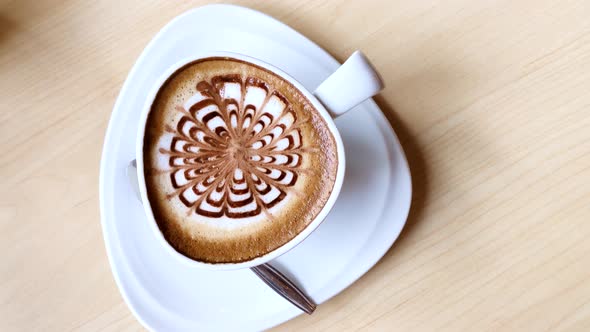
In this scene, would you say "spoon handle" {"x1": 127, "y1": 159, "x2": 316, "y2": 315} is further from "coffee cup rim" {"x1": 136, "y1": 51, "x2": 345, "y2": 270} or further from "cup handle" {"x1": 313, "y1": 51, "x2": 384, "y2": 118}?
A: "cup handle" {"x1": 313, "y1": 51, "x2": 384, "y2": 118}

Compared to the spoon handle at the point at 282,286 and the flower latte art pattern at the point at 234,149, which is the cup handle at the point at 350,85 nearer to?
the flower latte art pattern at the point at 234,149

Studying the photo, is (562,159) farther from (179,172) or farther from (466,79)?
(179,172)

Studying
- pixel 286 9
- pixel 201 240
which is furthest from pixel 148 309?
pixel 286 9

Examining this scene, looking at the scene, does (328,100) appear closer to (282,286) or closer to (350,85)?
(350,85)

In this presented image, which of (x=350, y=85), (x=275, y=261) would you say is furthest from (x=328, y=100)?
(x=275, y=261)

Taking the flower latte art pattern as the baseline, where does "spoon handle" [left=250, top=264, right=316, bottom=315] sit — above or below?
below

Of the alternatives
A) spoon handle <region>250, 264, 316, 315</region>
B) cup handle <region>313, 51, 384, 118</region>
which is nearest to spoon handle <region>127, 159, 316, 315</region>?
spoon handle <region>250, 264, 316, 315</region>

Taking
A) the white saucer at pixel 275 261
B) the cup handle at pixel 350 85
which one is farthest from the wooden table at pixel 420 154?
the cup handle at pixel 350 85
